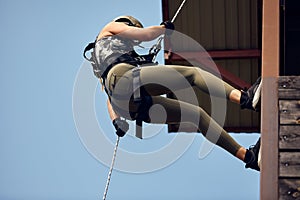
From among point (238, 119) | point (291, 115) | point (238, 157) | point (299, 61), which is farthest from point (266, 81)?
point (238, 119)

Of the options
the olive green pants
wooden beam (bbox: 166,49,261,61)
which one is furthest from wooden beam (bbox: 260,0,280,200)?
wooden beam (bbox: 166,49,261,61)

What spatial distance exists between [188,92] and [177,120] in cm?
33

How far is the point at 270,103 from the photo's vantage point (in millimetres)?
6887

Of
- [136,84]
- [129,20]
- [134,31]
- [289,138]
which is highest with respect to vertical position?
[129,20]

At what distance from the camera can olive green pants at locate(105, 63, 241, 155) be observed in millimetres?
8062

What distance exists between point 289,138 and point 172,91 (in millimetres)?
1646

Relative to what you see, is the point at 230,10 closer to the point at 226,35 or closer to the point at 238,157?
the point at 226,35

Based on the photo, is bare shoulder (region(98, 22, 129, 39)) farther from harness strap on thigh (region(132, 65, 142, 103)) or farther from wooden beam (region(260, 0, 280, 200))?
wooden beam (region(260, 0, 280, 200))

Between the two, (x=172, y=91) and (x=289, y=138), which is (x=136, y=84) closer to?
(x=172, y=91)

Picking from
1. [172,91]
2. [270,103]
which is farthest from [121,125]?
[270,103]

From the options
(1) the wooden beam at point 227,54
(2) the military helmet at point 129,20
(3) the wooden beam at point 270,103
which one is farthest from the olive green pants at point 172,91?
(1) the wooden beam at point 227,54

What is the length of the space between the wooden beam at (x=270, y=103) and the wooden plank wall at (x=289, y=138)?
0.04 m

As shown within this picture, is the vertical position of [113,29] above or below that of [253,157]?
above

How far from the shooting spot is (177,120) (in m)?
8.52
